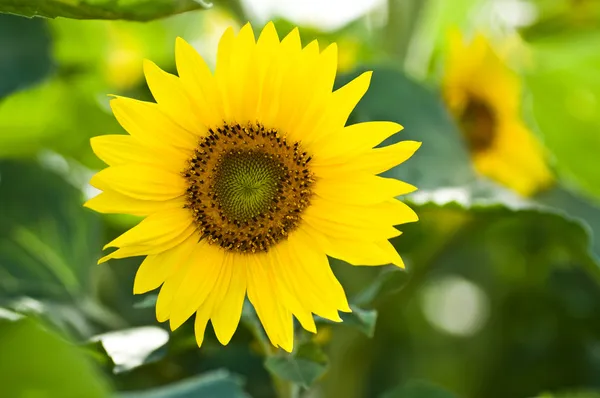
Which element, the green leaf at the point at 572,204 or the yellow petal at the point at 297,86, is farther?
the green leaf at the point at 572,204

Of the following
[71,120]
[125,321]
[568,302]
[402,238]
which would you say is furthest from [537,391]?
[71,120]

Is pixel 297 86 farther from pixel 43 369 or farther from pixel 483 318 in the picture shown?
pixel 483 318

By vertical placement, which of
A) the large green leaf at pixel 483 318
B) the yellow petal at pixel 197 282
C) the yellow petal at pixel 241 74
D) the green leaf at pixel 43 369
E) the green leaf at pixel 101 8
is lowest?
the large green leaf at pixel 483 318

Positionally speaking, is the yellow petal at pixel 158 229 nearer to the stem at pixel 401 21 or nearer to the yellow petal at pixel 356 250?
the yellow petal at pixel 356 250

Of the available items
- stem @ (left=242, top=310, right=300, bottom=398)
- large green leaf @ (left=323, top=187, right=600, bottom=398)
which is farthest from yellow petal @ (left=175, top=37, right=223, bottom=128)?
large green leaf @ (left=323, top=187, right=600, bottom=398)

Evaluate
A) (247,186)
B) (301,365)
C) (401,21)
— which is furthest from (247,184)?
(401,21)

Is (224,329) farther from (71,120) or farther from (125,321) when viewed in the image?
(71,120)

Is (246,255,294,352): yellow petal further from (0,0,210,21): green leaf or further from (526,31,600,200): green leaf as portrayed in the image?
(526,31,600,200): green leaf

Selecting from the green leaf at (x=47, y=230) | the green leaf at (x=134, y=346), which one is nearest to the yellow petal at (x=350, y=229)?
the green leaf at (x=134, y=346)

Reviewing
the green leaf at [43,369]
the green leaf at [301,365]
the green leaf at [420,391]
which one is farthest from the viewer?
the green leaf at [420,391]
